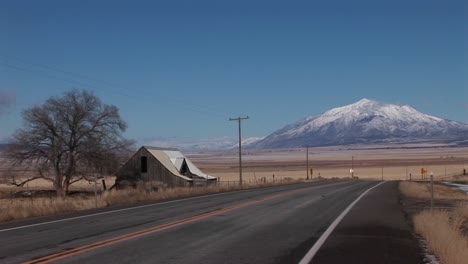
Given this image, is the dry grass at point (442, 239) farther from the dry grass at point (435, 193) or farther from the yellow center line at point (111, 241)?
the dry grass at point (435, 193)

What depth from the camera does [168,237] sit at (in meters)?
13.2

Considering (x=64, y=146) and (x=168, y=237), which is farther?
(x=64, y=146)

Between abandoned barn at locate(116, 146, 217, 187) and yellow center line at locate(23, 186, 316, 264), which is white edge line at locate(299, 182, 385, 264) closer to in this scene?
yellow center line at locate(23, 186, 316, 264)

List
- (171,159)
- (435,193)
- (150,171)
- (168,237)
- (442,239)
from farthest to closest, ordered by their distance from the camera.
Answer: (171,159), (150,171), (435,193), (168,237), (442,239)

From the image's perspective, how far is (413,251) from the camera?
11.3 metres

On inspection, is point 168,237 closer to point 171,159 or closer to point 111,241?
point 111,241

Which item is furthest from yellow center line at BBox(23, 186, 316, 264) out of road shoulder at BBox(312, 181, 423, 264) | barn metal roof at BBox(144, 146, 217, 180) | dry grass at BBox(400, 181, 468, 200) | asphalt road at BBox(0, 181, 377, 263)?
barn metal roof at BBox(144, 146, 217, 180)

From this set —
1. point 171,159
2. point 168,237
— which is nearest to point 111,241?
point 168,237

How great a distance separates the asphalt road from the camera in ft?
34.1

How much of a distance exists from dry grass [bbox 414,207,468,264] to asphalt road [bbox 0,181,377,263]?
7.91ft

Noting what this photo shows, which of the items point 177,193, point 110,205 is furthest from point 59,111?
point 110,205

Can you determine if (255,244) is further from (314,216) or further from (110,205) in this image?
(110,205)

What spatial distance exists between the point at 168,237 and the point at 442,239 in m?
5.78

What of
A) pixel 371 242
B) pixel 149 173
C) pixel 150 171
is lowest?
pixel 149 173
